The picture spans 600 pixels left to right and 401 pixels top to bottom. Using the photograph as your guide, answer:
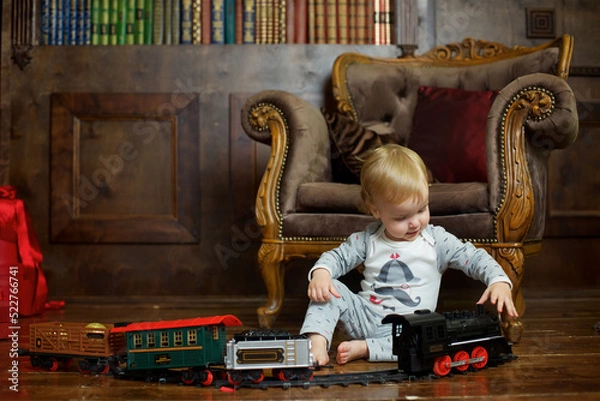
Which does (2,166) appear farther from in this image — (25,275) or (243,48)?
(243,48)

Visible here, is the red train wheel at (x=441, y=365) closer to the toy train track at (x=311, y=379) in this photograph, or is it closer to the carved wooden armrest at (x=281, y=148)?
the toy train track at (x=311, y=379)

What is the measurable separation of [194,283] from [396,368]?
5.45ft

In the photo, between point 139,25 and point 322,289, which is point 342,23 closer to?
point 139,25

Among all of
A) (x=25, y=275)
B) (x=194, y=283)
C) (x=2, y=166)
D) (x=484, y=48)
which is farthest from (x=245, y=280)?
(x=484, y=48)

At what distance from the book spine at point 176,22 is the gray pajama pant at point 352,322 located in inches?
71.6

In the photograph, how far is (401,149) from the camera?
1576mm

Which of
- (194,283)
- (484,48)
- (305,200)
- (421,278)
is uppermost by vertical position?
(484,48)

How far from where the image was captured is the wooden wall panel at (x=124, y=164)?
298cm

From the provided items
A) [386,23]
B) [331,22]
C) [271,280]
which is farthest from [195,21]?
[271,280]

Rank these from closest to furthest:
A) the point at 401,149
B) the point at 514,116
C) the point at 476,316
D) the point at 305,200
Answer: the point at 476,316 < the point at 401,149 < the point at 514,116 < the point at 305,200

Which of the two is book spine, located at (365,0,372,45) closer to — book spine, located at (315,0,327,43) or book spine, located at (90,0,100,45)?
book spine, located at (315,0,327,43)

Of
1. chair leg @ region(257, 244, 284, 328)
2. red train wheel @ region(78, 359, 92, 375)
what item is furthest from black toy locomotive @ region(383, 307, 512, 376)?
chair leg @ region(257, 244, 284, 328)

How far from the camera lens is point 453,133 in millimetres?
2416

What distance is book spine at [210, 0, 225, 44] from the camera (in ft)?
10.0
